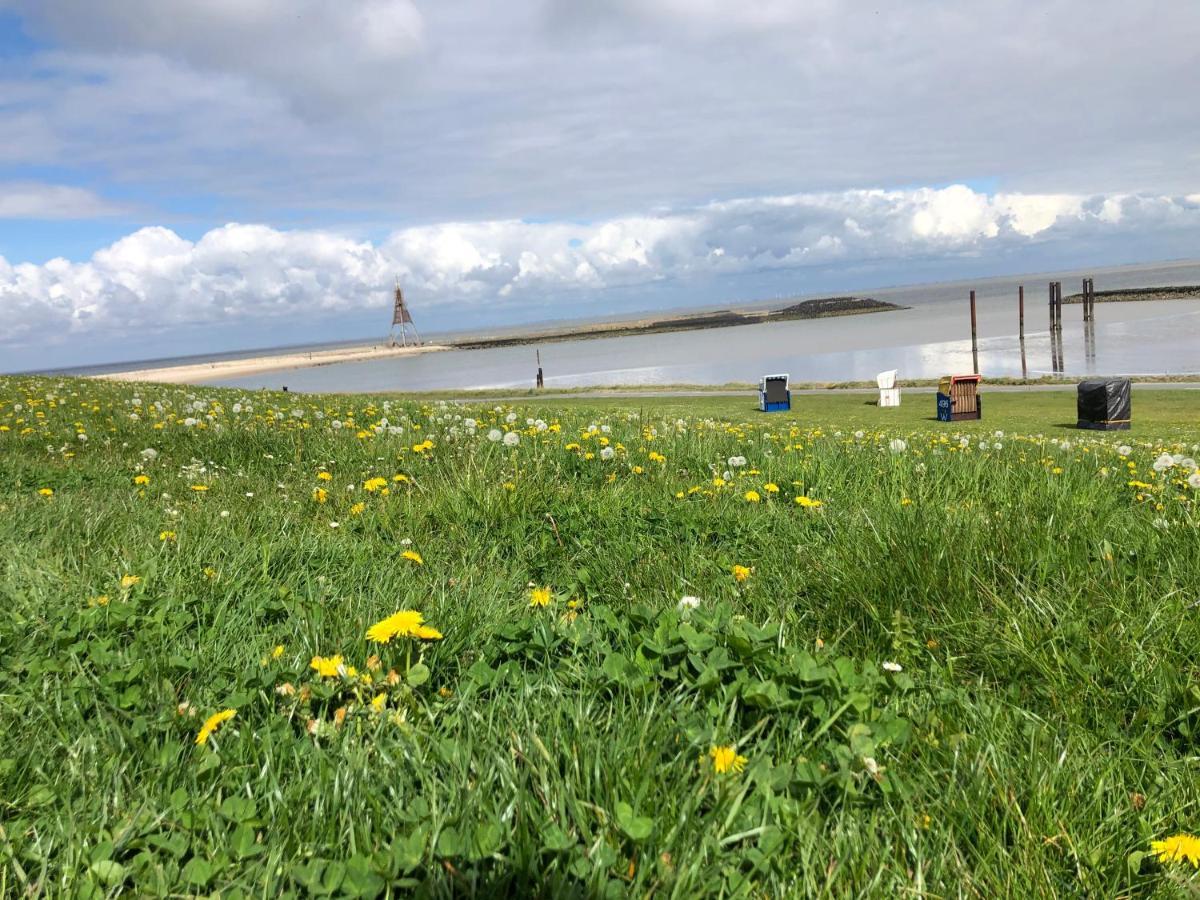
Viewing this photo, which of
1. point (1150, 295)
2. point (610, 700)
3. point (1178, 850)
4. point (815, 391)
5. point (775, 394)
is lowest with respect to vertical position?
point (815, 391)

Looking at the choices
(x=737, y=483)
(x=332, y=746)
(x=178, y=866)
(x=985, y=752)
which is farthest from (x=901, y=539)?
(x=178, y=866)

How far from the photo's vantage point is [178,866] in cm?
178

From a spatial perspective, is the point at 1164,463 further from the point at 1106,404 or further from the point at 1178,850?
the point at 1106,404

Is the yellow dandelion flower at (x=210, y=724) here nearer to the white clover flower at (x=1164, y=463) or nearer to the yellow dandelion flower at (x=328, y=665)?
the yellow dandelion flower at (x=328, y=665)

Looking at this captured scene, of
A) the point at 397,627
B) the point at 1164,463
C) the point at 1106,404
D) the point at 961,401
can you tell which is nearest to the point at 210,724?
the point at 397,627

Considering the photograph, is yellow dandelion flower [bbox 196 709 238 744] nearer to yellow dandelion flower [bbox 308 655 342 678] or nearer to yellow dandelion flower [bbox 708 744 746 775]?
yellow dandelion flower [bbox 308 655 342 678]

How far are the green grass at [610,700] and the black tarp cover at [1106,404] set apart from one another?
62.1 feet

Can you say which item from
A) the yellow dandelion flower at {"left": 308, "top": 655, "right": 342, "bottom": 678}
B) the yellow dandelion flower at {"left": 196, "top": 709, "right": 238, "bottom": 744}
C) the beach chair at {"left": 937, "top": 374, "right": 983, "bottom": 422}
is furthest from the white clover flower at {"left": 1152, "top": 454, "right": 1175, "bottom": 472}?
the beach chair at {"left": 937, "top": 374, "right": 983, "bottom": 422}

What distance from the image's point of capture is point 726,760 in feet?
6.49

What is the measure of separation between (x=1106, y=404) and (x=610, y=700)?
2307 centimetres

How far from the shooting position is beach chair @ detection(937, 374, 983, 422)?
24453mm

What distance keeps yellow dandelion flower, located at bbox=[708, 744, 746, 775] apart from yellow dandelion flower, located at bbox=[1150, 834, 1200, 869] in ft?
3.15

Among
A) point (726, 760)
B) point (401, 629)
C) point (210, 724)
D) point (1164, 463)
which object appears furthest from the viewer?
point (1164, 463)

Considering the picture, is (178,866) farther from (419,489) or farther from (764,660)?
(419,489)
